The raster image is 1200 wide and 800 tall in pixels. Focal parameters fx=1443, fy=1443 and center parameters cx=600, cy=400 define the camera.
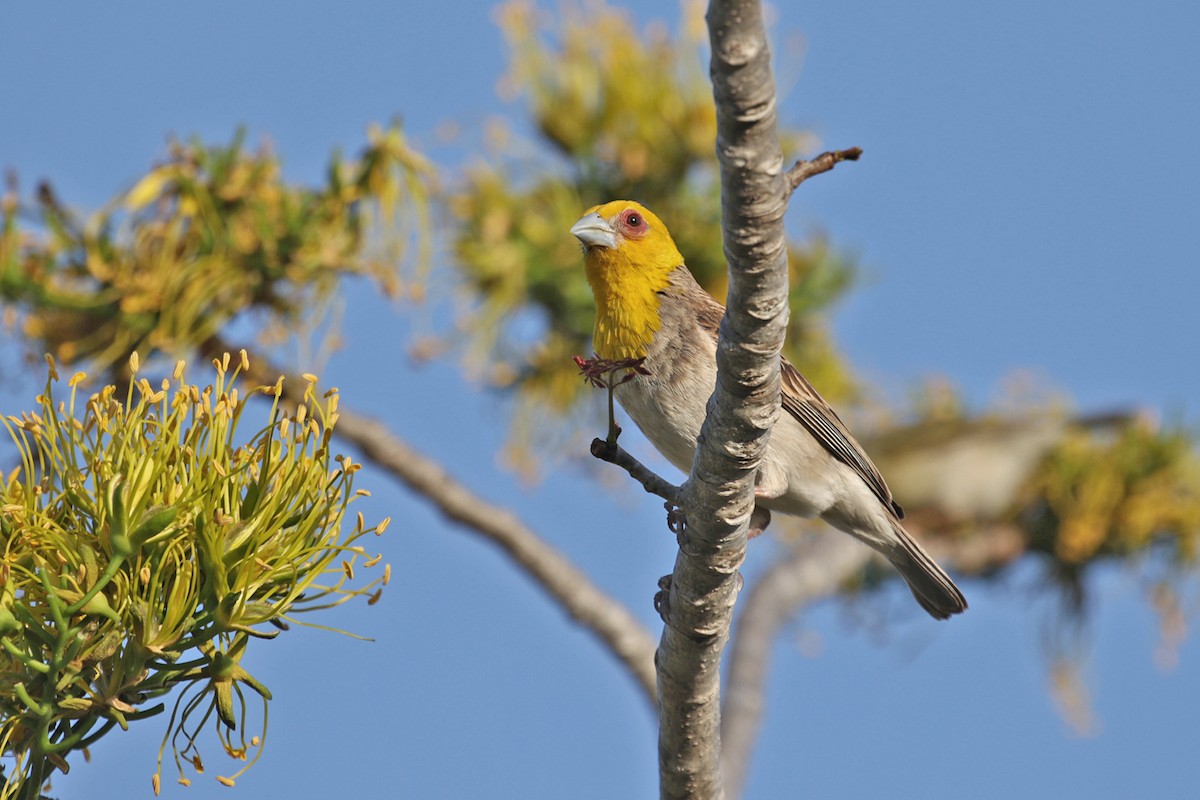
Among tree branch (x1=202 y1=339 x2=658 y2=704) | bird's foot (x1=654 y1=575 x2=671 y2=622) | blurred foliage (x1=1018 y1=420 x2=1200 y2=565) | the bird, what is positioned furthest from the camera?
blurred foliage (x1=1018 y1=420 x2=1200 y2=565)

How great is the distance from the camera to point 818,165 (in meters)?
3.30

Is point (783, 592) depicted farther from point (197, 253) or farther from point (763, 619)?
point (197, 253)

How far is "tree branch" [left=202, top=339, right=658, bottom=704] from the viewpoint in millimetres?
8516

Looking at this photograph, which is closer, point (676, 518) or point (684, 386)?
point (676, 518)

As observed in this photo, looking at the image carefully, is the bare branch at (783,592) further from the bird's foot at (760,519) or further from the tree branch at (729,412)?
the tree branch at (729,412)

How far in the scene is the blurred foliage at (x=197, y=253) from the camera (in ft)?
24.4

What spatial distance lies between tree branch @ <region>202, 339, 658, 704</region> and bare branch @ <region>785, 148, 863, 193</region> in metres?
5.42

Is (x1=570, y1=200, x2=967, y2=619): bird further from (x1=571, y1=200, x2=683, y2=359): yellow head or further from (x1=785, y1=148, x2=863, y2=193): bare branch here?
(x1=785, y1=148, x2=863, y2=193): bare branch

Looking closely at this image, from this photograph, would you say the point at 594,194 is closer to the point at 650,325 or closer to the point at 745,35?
the point at 650,325

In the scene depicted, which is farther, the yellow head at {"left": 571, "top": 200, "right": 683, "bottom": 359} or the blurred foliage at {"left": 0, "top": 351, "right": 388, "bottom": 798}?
the yellow head at {"left": 571, "top": 200, "right": 683, "bottom": 359}

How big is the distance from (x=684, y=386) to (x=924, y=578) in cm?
210

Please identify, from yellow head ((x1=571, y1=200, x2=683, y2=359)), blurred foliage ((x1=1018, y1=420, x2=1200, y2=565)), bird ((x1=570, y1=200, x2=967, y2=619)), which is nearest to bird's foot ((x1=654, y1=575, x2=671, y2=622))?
bird ((x1=570, y1=200, x2=967, y2=619))

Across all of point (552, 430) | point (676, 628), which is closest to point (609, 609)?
point (552, 430)

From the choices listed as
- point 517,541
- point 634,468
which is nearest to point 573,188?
point 517,541
